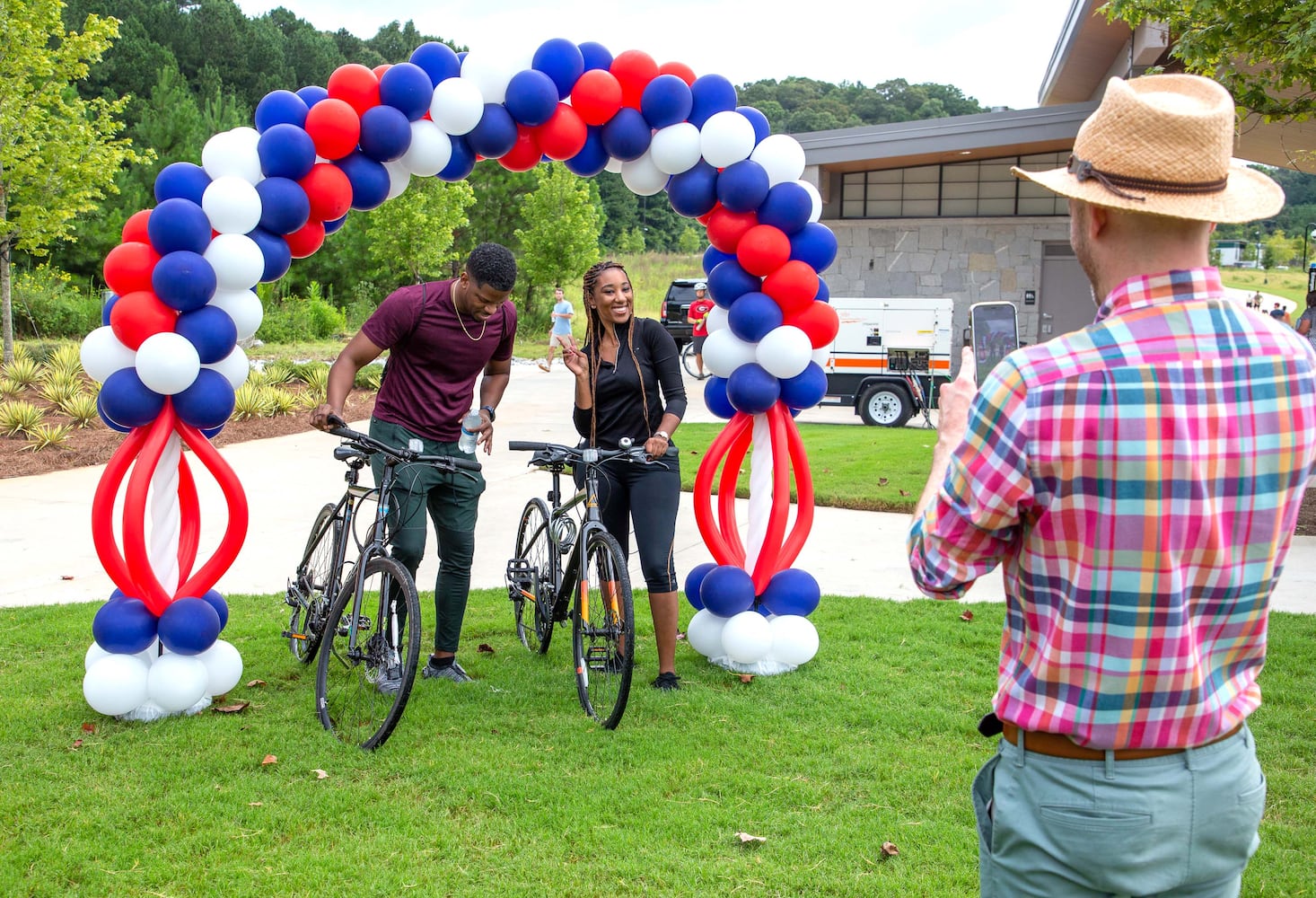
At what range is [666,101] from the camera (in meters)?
5.58

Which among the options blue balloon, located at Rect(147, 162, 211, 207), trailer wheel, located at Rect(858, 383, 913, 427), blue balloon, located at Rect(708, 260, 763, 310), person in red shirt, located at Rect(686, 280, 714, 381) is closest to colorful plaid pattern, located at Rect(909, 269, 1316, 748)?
blue balloon, located at Rect(708, 260, 763, 310)

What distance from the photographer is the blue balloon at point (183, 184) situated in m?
5.04

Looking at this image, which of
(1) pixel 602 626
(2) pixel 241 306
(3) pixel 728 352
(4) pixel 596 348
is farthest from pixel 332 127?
(1) pixel 602 626

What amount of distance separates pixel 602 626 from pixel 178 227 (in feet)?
8.20

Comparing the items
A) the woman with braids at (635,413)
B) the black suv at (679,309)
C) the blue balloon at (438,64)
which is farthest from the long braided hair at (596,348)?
the black suv at (679,309)

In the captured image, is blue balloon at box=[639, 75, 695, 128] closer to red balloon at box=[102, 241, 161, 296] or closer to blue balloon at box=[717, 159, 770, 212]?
blue balloon at box=[717, 159, 770, 212]

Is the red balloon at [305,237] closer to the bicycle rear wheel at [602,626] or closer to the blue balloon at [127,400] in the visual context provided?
the blue balloon at [127,400]

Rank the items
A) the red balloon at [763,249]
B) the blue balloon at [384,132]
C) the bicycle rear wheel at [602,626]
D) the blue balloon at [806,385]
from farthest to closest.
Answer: the blue balloon at [806,385], the red balloon at [763,249], the blue balloon at [384,132], the bicycle rear wheel at [602,626]

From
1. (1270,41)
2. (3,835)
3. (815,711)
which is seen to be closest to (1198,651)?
(815,711)

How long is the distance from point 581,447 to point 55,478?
25.4 ft

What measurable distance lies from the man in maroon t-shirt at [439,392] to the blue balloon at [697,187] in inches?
38.4

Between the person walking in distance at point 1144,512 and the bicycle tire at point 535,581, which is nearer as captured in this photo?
the person walking in distance at point 1144,512

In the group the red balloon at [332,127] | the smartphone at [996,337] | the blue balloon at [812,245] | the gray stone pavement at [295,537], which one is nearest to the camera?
the red balloon at [332,127]

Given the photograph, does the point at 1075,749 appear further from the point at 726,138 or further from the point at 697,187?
the point at 697,187
